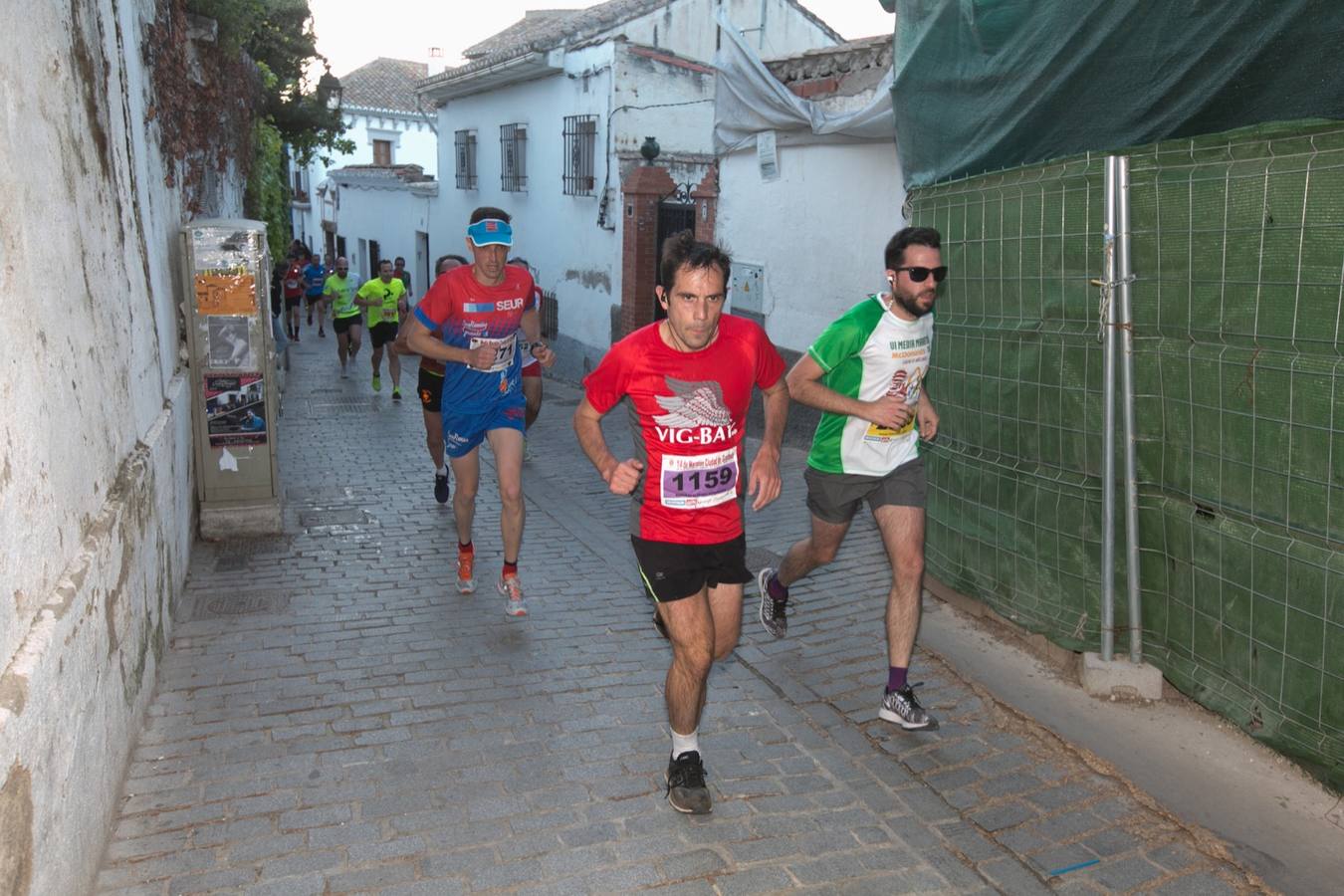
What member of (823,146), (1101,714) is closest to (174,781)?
(1101,714)

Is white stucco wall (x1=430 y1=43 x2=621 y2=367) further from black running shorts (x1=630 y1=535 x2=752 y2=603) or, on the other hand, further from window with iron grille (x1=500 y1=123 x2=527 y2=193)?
black running shorts (x1=630 y1=535 x2=752 y2=603)

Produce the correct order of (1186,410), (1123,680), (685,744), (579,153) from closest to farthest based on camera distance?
(685,744) < (1186,410) < (1123,680) < (579,153)

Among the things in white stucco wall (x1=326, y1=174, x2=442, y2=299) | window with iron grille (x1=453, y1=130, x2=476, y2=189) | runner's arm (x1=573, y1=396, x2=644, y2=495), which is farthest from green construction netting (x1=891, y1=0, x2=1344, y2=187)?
white stucco wall (x1=326, y1=174, x2=442, y2=299)

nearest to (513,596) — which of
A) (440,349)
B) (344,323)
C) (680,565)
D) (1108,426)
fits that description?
(440,349)

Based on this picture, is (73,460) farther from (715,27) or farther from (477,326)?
(715,27)

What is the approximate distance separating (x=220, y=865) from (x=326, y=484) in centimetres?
598

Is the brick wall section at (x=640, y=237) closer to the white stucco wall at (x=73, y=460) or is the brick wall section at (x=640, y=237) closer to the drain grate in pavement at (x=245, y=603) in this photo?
the drain grate in pavement at (x=245, y=603)

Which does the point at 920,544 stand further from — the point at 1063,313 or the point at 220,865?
the point at 220,865

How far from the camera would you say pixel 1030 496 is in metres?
5.40

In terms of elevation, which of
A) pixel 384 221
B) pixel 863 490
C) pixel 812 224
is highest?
pixel 384 221

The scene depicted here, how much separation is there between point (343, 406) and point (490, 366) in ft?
28.4

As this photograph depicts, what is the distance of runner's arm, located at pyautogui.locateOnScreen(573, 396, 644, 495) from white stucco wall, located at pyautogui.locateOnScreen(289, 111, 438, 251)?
41978 mm

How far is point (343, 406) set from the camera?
1414 cm

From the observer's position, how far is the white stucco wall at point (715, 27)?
62.5 feet
